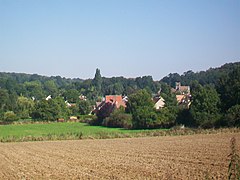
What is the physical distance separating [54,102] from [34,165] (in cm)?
7290

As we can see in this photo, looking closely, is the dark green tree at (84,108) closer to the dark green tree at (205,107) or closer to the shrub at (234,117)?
the dark green tree at (205,107)

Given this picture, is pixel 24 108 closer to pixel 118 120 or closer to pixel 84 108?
Result: pixel 84 108

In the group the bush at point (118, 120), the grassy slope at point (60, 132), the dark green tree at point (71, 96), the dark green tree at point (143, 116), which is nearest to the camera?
the grassy slope at point (60, 132)

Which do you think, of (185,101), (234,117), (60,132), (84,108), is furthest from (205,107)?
(84,108)

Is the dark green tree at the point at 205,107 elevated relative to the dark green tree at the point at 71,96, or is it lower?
lower

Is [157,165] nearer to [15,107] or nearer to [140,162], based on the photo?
[140,162]

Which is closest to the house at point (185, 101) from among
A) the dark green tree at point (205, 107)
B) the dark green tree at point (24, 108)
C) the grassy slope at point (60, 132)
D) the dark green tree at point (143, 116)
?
the dark green tree at point (143, 116)

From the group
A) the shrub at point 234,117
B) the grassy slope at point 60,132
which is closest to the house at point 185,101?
the grassy slope at point 60,132

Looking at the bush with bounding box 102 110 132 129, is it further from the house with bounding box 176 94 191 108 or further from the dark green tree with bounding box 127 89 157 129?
the house with bounding box 176 94 191 108

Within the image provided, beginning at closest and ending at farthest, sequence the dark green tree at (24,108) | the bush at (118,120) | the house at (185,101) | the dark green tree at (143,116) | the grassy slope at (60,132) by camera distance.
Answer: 1. the grassy slope at (60,132)
2. the dark green tree at (143,116)
3. the bush at (118,120)
4. the house at (185,101)
5. the dark green tree at (24,108)

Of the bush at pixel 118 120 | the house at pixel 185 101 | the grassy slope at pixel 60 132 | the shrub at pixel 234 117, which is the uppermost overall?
the house at pixel 185 101

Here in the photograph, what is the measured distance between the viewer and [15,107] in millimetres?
112500

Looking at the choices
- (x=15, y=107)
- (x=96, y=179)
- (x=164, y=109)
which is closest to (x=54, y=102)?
(x=15, y=107)

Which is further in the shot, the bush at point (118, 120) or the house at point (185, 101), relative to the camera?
the house at point (185, 101)
